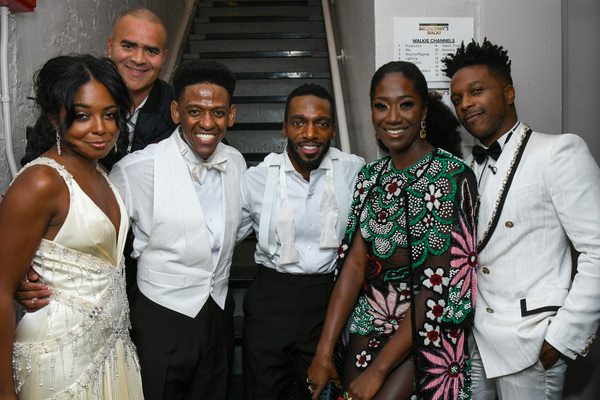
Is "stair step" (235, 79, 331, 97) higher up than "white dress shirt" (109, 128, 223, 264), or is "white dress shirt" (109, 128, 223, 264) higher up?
"stair step" (235, 79, 331, 97)

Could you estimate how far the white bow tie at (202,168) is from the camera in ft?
6.24

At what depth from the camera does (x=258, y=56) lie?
4555mm

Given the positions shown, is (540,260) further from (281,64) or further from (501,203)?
(281,64)

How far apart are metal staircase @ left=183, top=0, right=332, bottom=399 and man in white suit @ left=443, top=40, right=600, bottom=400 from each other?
147cm

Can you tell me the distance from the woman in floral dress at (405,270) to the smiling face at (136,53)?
1153mm

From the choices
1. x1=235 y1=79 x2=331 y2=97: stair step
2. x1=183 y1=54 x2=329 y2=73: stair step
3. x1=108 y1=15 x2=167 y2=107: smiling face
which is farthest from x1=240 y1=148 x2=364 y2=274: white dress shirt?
x1=183 y1=54 x2=329 y2=73: stair step

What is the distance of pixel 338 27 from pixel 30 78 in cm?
277

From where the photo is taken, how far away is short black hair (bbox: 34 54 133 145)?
4.74 ft

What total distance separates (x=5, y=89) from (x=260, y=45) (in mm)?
3149

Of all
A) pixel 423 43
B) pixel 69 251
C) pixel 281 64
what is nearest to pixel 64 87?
→ pixel 69 251

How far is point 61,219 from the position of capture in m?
1.39

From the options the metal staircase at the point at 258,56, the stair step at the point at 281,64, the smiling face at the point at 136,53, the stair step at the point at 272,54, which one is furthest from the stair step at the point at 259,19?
the smiling face at the point at 136,53

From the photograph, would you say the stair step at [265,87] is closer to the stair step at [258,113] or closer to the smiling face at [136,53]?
the stair step at [258,113]

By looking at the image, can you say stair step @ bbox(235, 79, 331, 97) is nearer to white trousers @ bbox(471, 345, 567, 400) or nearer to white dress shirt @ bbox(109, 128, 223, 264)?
white dress shirt @ bbox(109, 128, 223, 264)
